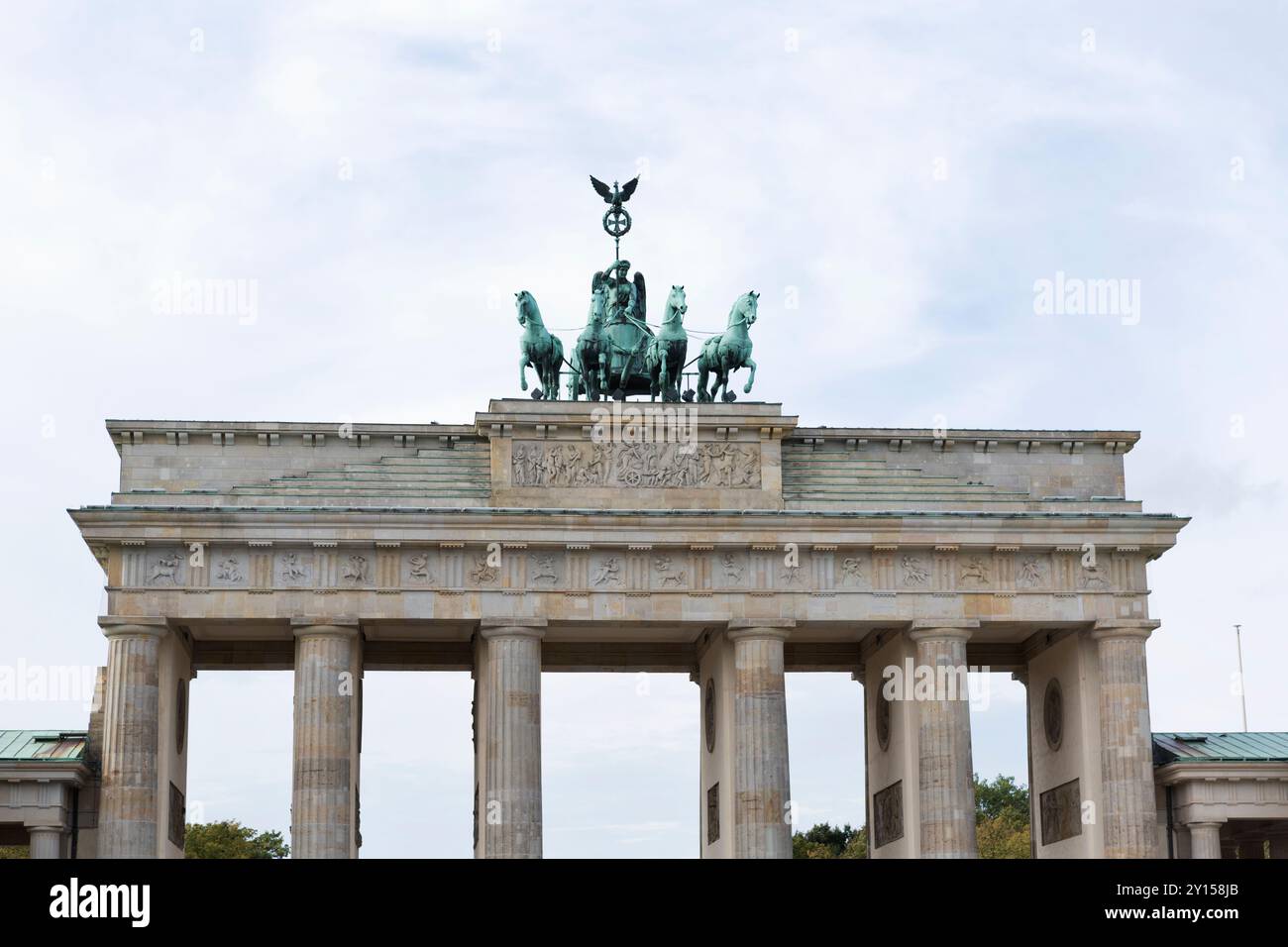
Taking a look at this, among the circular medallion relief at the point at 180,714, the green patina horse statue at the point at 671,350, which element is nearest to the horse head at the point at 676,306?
the green patina horse statue at the point at 671,350

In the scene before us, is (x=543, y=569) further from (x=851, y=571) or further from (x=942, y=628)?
(x=942, y=628)

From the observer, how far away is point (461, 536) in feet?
162

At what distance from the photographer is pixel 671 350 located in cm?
5206

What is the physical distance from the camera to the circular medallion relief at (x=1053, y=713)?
5331cm

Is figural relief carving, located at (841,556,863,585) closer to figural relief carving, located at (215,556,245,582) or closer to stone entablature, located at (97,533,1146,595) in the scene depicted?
stone entablature, located at (97,533,1146,595)

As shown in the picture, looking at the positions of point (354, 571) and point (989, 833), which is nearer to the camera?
point (354, 571)

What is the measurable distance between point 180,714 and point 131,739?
4.50 metres

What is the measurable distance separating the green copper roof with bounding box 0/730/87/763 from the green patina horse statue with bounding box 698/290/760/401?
18492 millimetres

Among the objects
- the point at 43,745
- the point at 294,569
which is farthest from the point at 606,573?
the point at 43,745

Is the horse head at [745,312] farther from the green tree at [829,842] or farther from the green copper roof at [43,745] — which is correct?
the green tree at [829,842]
